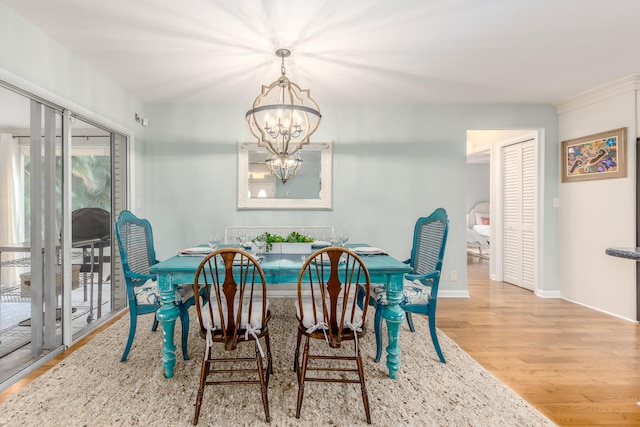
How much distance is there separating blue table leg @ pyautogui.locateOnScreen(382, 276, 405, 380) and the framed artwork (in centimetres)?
298

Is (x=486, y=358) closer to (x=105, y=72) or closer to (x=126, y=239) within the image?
(x=126, y=239)

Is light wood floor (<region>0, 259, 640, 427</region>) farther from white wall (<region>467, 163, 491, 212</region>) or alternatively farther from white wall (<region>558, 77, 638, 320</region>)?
white wall (<region>467, 163, 491, 212</region>)

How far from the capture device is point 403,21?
2256mm

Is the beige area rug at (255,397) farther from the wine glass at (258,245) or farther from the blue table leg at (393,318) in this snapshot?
the wine glass at (258,245)

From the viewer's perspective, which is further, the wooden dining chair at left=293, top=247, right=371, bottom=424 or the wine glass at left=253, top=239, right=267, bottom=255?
the wine glass at left=253, top=239, right=267, bottom=255

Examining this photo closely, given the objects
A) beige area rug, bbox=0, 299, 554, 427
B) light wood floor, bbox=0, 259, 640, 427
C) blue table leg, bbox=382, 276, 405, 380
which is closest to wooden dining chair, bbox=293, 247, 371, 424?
beige area rug, bbox=0, 299, 554, 427

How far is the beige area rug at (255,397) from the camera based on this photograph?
170 cm

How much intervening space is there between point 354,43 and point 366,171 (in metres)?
1.70

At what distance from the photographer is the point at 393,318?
205cm

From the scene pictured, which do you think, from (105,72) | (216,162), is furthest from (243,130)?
(105,72)

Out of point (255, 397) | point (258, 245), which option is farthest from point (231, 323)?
point (258, 245)

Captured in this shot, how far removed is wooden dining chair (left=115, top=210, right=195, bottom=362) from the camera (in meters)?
2.28

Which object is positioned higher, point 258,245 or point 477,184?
point 477,184

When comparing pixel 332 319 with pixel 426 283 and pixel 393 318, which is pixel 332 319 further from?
pixel 426 283
